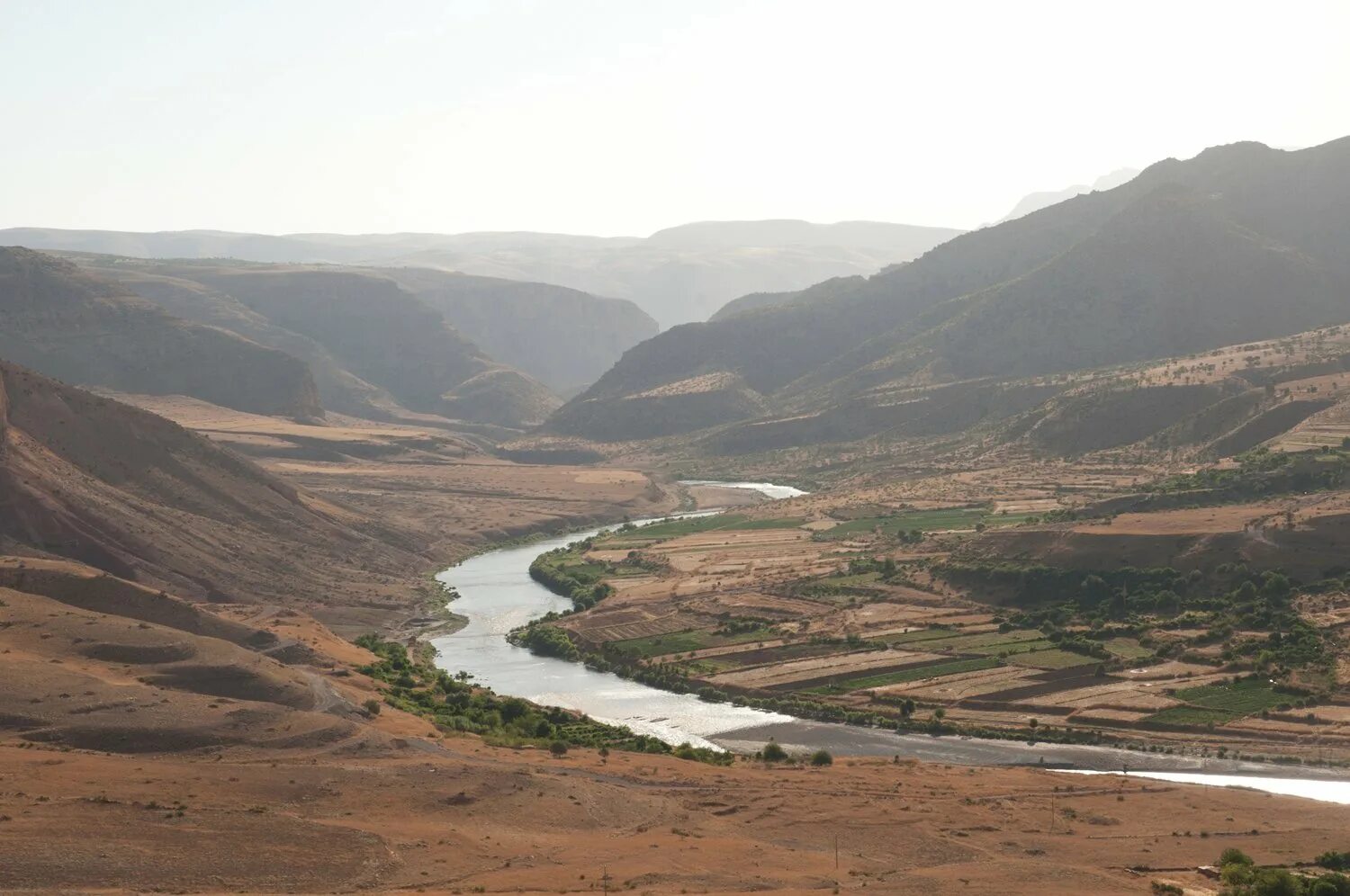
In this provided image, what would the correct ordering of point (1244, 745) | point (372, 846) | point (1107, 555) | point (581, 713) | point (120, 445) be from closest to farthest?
point (372, 846) < point (1244, 745) < point (581, 713) < point (1107, 555) < point (120, 445)

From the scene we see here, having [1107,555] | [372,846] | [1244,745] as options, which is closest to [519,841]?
[372,846]

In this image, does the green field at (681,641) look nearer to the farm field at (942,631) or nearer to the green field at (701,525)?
the farm field at (942,631)

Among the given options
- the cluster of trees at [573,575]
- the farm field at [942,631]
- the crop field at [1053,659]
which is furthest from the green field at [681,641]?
the crop field at [1053,659]

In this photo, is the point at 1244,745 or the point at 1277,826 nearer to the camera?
the point at 1277,826

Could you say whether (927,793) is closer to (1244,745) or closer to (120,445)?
(1244,745)

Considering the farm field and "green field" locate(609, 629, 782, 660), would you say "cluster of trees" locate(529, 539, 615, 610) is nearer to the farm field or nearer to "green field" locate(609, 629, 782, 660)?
the farm field

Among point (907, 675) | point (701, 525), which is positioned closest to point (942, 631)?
point (907, 675)
